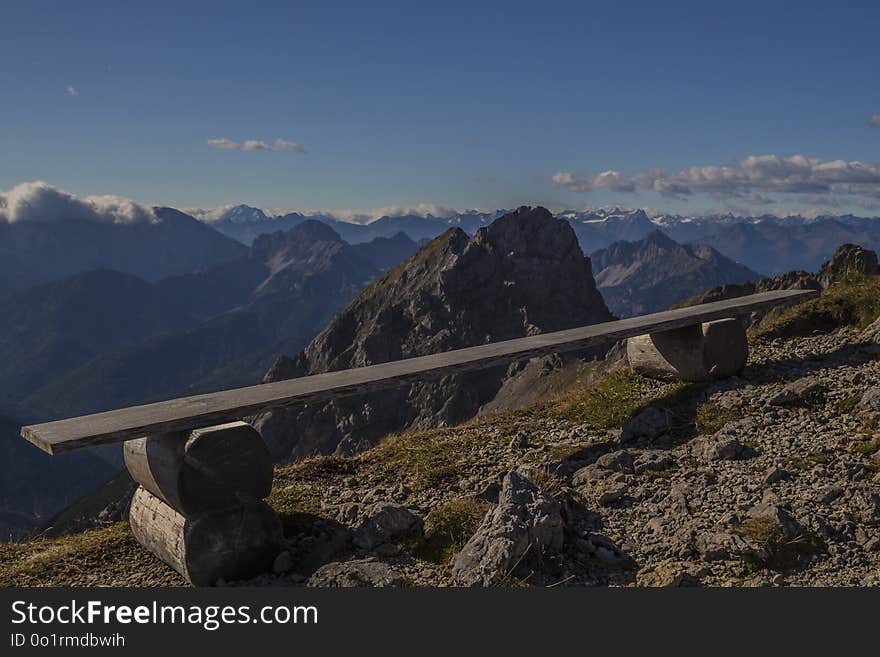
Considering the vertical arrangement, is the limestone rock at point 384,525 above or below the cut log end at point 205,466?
below

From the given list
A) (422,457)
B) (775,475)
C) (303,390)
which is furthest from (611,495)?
(303,390)

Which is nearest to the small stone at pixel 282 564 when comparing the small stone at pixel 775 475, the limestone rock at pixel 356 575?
the limestone rock at pixel 356 575

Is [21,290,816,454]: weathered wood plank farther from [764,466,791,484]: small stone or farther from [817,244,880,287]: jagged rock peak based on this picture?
[817,244,880,287]: jagged rock peak

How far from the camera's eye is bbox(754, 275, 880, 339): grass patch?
12.3 m

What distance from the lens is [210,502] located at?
6664 millimetres

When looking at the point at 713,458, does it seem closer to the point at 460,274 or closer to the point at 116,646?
the point at 116,646

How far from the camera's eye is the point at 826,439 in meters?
8.03

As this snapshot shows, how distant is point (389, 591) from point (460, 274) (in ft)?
463

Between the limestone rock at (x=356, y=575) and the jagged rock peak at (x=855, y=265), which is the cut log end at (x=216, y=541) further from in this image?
the jagged rock peak at (x=855, y=265)

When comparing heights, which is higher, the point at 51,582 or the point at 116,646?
the point at 116,646

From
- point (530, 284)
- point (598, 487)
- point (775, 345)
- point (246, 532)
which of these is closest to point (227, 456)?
point (246, 532)

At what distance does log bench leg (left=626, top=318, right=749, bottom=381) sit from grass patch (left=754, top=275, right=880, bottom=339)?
249 centimetres

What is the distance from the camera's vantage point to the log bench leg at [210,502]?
21.3 feet

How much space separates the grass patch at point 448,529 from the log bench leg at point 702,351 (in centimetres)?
534
